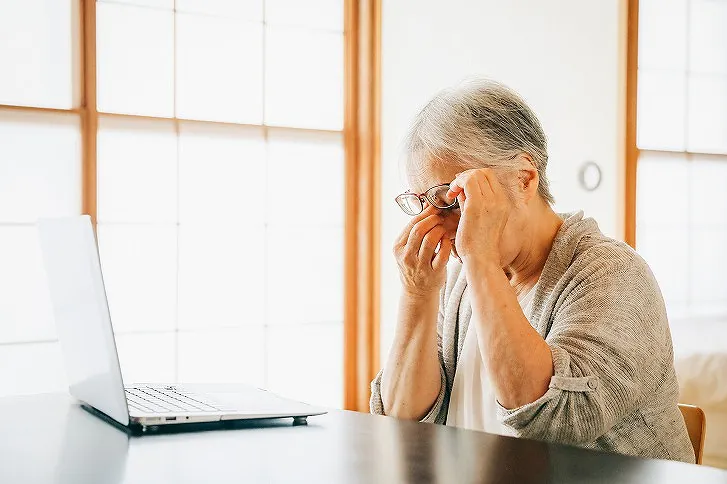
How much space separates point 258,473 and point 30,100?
2840 mm

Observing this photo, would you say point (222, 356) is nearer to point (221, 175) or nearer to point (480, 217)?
point (221, 175)

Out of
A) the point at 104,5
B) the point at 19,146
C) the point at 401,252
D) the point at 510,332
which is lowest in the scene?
the point at 510,332

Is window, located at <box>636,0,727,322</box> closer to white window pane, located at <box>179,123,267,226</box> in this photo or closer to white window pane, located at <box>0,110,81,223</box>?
white window pane, located at <box>179,123,267,226</box>

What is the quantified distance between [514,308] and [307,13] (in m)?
2.92

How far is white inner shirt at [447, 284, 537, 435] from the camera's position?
5.45ft

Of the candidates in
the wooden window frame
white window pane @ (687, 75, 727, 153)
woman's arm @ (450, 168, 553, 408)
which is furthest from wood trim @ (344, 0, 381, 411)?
woman's arm @ (450, 168, 553, 408)

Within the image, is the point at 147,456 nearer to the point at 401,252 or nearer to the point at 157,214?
the point at 401,252

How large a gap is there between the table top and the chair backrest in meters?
0.62

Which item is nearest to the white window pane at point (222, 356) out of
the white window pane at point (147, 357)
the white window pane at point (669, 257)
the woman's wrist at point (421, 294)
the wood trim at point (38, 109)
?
the white window pane at point (147, 357)

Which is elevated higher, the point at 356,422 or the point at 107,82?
the point at 107,82

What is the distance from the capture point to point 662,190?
4.92m

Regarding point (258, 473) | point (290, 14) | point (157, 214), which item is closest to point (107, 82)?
point (157, 214)

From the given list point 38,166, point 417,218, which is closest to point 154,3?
point 38,166

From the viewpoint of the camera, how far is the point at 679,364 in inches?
115
